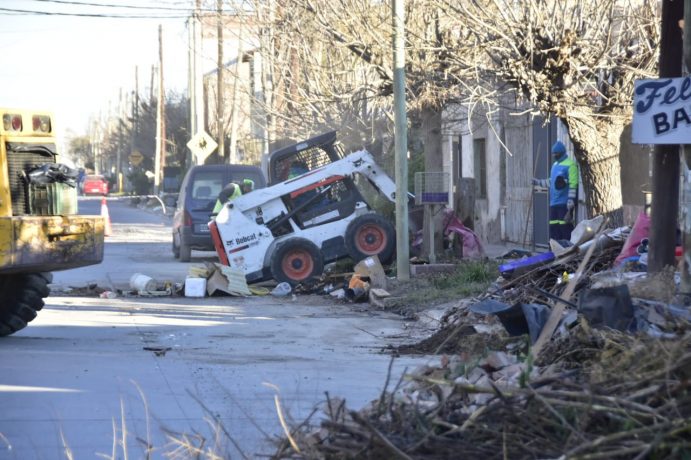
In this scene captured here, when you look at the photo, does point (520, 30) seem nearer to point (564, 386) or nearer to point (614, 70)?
point (614, 70)

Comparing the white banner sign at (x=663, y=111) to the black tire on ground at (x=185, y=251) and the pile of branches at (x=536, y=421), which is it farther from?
the black tire on ground at (x=185, y=251)

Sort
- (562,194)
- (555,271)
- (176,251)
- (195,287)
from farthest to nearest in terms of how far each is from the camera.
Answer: (176,251), (562,194), (195,287), (555,271)

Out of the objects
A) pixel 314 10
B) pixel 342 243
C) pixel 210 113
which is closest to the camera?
pixel 314 10

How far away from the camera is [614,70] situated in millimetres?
12133

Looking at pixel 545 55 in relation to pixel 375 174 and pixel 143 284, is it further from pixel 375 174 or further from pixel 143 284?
pixel 143 284

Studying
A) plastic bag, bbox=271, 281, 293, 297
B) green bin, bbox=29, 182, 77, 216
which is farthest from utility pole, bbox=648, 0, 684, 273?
plastic bag, bbox=271, 281, 293, 297

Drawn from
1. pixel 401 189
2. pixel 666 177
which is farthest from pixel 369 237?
pixel 666 177

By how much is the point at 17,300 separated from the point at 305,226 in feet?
21.3

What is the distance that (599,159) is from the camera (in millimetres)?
12234

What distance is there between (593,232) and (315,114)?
1075cm

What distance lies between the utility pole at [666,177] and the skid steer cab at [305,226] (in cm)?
727

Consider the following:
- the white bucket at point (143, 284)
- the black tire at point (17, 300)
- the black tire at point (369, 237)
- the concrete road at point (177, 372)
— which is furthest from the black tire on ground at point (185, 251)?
the black tire at point (17, 300)

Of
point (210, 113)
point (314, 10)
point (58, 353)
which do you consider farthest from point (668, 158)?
point (210, 113)

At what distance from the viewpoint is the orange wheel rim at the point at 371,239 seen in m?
15.9
